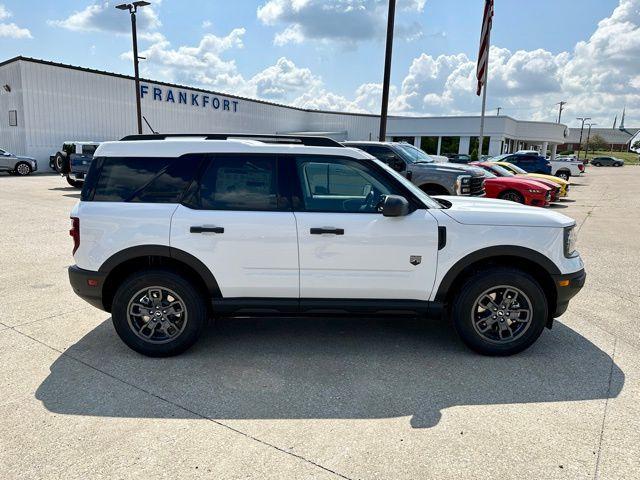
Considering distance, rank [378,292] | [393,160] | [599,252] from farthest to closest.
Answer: [393,160] < [599,252] < [378,292]

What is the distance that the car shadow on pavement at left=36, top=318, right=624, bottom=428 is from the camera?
3215 millimetres

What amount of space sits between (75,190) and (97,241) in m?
16.7

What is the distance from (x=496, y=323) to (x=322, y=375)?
1.57 metres

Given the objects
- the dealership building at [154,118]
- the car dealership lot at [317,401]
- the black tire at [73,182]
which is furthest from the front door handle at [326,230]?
the dealership building at [154,118]

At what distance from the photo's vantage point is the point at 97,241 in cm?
386

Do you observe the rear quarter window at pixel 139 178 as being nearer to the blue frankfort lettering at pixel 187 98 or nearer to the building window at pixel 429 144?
the blue frankfort lettering at pixel 187 98

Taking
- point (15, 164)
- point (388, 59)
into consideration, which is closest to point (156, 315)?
point (388, 59)

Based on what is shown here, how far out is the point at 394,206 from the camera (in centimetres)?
362

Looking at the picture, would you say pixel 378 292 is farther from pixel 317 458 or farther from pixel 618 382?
pixel 618 382

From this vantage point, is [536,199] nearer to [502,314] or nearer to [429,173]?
[429,173]

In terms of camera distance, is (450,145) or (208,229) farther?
(450,145)

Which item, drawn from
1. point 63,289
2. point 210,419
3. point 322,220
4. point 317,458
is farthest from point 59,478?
point 63,289

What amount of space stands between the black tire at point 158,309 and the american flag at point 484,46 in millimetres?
22120

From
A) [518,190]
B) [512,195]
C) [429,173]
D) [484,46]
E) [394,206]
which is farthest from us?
[484,46]
